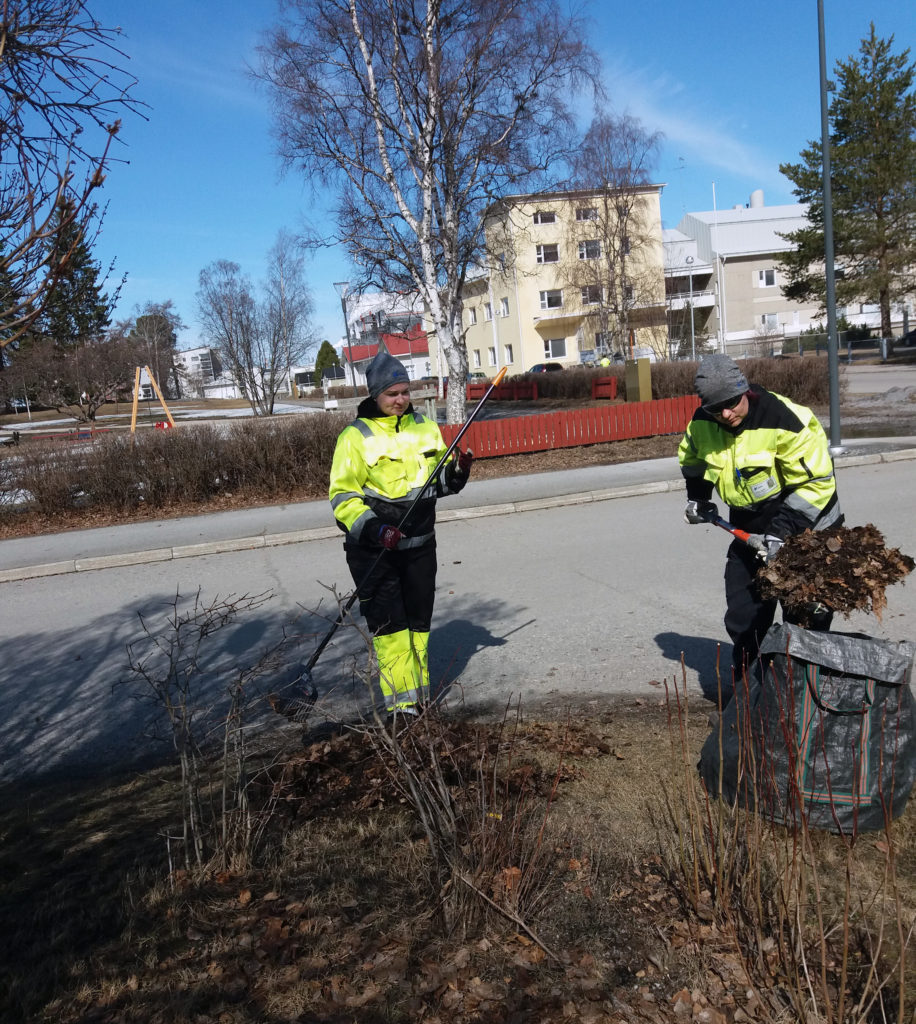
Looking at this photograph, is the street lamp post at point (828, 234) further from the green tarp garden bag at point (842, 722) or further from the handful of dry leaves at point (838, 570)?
the green tarp garden bag at point (842, 722)

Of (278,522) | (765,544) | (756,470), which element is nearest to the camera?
(765,544)

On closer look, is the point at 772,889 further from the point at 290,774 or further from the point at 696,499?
the point at 696,499

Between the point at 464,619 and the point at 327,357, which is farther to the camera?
the point at 327,357

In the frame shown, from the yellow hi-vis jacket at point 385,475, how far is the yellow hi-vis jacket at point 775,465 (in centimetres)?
134

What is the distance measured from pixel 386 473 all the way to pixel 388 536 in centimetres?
38

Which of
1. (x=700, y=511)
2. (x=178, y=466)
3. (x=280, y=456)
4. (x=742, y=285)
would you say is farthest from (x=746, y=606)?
(x=742, y=285)

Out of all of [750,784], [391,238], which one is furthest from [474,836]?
[391,238]

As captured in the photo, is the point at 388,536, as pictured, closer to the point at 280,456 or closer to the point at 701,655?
the point at 701,655

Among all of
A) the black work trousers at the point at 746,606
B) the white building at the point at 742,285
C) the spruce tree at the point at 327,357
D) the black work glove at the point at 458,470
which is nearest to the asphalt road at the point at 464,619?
the black work trousers at the point at 746,606

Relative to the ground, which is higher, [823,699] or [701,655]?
[823,699]

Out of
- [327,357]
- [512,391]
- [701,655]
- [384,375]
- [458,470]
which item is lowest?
[701,655]

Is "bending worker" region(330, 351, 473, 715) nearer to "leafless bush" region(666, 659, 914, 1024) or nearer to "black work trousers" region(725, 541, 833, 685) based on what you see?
"black work trousers" region(725, 541, 833, 685)

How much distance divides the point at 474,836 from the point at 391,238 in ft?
56.6

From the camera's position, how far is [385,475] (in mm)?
4301
